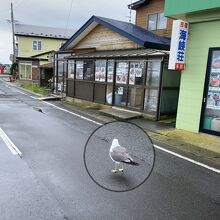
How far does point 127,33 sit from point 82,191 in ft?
32.9

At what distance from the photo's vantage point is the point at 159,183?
5.08 m

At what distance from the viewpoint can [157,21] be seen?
1856cm

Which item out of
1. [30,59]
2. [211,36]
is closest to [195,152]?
[211,36]

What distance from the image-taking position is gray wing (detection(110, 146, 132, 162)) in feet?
13.5

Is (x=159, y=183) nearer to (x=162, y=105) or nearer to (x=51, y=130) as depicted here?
(x=51, y=130)

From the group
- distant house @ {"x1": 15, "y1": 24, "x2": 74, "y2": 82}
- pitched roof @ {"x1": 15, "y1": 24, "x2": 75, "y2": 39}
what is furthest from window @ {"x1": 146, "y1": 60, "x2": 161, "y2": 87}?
pitched roof @ {"x1": 15, "y1": 24, "x2": 75, "y2": 39}

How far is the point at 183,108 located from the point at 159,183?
17.1 feet

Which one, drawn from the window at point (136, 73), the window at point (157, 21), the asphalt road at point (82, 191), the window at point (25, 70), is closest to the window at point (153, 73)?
the window at point (136, 73)

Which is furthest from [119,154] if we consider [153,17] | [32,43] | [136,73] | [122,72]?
[32,43]

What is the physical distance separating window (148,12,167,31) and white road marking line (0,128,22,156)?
1317cm

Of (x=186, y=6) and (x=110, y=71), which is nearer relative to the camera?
(x=186, y=6)

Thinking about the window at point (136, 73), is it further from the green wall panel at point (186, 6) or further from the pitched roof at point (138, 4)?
the pitched roof at point (138, 4)

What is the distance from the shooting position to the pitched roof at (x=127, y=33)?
1232 cm

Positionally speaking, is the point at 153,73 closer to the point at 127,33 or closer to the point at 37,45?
the point at 127,33
